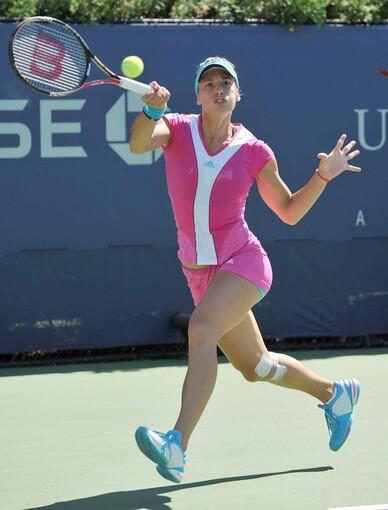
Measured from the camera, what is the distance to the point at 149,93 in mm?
4254

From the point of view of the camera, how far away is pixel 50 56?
484cm

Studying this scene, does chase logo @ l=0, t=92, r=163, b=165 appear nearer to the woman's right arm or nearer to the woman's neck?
the woman's neck

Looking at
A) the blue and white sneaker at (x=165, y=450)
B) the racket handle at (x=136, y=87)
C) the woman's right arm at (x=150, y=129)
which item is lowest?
the blue and white sneaker at (x=165, y=450)

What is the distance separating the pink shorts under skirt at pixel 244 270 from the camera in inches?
176

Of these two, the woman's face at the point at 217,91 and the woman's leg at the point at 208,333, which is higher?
the woman's face at the point at 217,91

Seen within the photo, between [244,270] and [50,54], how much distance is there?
124cm

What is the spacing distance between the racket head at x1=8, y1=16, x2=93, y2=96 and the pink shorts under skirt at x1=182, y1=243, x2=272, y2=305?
3.04ft

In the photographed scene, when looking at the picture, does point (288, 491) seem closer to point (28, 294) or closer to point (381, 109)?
point (28, 294)

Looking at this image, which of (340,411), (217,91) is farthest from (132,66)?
(340,411)

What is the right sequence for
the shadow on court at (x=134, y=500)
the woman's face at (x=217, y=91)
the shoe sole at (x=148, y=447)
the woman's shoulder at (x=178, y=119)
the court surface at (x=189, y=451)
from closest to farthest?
the shoe sole at (x=148, y=447) → the shadow on court at (x=134, y=500) → the court surface at (x=189, y=451) → the woman's face at (x=217, y=91) → the woman's shoulder at (x=178, y=119)

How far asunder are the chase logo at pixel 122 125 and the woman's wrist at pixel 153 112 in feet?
10.3

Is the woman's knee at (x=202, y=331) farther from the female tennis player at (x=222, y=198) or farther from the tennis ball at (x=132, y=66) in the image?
the tennis ball at (x=132, y=66)

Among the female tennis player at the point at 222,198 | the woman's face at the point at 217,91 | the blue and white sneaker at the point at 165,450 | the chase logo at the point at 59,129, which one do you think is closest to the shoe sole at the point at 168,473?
the blue and white sneaker at the point at 165,450

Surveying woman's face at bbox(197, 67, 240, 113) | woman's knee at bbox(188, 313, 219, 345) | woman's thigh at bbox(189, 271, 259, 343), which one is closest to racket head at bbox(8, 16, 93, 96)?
woman's face at bbox(197, 67, 240, 113)
